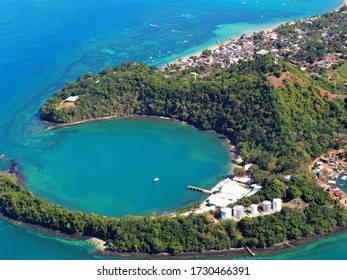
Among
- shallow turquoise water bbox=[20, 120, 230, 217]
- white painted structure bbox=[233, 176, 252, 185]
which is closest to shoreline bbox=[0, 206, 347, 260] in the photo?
shallow turquoise water bbox=[20, 120, 230, 217]

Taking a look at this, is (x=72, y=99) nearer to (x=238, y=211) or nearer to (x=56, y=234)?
(x=56, y=234)

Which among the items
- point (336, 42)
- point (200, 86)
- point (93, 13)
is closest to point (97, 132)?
point (200, 86)

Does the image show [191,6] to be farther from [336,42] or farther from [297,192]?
[297,192]

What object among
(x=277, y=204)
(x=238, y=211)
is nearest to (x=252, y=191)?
(x=277, y=204)

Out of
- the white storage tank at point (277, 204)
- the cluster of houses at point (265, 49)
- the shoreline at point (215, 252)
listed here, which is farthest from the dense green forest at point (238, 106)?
the shoreline at point (215, 252)

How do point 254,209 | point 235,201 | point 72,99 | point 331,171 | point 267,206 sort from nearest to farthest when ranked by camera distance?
point 254,209, point 267,206, point 235,201, point 331,171, point 72,99

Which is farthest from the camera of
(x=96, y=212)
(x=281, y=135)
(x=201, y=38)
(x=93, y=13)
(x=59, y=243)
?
(x=93, y=13)
